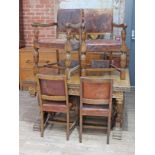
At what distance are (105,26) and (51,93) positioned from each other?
1.36 m

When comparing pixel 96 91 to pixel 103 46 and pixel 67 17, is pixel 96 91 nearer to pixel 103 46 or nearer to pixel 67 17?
pixel 103 46

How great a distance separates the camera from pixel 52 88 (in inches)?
111

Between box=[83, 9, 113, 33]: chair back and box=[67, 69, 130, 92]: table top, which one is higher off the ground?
box=[83, 9, 113, 33]: chair back

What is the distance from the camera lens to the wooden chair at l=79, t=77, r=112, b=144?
268 centimetres

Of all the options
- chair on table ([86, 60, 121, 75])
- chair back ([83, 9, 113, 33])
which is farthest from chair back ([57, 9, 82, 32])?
chair on table ([86, 60, 121, 75])

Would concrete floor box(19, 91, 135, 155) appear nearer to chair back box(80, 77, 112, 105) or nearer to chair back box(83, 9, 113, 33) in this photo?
chair back box(80, 77, 112, 105)

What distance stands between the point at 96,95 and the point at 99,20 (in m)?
1.34

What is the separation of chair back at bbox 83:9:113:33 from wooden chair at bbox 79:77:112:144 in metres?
1.20

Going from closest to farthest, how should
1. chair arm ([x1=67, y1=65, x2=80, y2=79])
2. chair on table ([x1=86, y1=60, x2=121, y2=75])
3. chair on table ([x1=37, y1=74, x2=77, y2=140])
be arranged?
chair on table ([x1=37, y1=74, x2=77, y2=140]), chair arm ([x1=67, y1=65, x2=80, y2=79]), chair on table ([x1=86, y1=60, x2=121, y2=75])

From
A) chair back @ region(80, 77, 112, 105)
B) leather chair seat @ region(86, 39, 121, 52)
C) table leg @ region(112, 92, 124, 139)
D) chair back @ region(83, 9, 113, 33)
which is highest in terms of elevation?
chair back @ region(83, 9, 113, 33)
